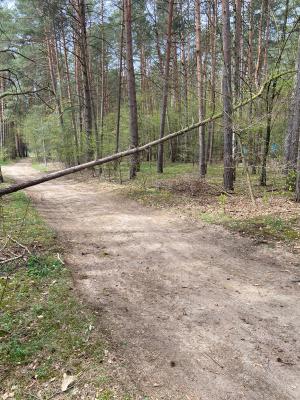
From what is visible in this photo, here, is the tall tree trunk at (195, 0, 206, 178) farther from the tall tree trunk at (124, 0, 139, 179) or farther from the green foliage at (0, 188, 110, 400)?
the green foliage at (0, 188, 110, 400)

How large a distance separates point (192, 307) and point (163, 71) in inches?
846

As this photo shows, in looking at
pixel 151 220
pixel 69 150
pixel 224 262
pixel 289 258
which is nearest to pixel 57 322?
pixel 224 262

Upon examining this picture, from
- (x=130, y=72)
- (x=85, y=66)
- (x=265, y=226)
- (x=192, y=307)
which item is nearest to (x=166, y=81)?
(x=130, y=72)

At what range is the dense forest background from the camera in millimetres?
11484

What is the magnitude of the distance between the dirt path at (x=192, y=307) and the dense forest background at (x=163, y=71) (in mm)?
4006

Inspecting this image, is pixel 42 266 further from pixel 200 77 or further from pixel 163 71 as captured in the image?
pixel 163 71

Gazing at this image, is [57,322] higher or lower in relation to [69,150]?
lower

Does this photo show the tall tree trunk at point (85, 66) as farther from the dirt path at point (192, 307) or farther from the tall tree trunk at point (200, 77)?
the dirt path at point (192, 307)

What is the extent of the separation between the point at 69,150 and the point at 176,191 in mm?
13738

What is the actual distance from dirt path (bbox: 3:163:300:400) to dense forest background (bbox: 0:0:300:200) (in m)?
4.01

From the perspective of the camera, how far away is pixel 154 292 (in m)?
4.80

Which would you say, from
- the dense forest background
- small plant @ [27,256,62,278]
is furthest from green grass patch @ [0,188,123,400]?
the dense forest background

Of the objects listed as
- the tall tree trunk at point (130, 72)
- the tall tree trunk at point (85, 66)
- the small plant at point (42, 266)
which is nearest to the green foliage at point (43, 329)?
the small plant at point (42, 266)

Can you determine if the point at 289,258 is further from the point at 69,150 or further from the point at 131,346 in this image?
the point at 69,150
